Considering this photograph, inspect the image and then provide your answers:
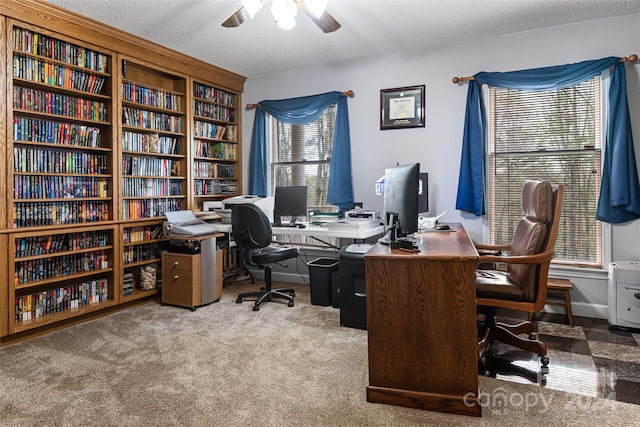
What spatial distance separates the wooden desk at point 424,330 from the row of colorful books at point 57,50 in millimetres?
3060

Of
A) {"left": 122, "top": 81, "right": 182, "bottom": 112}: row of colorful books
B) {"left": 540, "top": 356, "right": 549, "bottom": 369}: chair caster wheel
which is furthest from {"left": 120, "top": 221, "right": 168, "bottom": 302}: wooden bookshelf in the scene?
{"left": 540, "top": 356, "right": 549, "bottom": 369}: chair caster wheel

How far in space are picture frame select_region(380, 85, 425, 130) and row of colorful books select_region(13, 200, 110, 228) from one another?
290 centimetres

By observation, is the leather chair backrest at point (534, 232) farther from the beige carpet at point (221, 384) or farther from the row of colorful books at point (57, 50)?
the row of colorful books at point (57, 50)

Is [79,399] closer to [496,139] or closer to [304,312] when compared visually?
[304,312]

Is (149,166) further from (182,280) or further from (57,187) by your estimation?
(182,280)

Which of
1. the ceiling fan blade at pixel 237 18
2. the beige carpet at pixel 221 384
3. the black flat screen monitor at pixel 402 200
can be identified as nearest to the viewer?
the beige carpet at pixel 221 384

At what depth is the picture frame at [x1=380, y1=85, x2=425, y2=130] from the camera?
4.08 meters

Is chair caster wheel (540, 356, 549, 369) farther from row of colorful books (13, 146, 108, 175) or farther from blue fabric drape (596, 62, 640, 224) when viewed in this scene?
row of colorful books (13, 146, 108, 175)

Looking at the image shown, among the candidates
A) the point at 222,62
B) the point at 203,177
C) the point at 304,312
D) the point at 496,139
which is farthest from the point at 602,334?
the point at 222,62

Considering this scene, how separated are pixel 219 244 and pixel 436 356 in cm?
331

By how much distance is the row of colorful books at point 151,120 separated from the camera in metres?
3.87

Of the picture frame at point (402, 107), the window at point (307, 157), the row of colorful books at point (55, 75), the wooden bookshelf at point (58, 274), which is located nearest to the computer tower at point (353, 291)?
the window at point (307, 157)

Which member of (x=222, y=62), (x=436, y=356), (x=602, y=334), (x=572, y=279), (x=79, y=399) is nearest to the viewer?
(x=436, y=356)

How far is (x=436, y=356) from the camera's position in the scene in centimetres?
194
